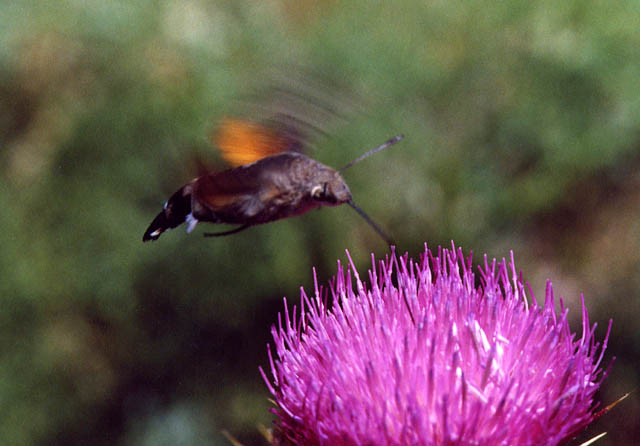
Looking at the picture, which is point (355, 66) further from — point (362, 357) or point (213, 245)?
point (362, 357)

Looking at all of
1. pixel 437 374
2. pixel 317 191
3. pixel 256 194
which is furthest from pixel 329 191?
pixel 437 374

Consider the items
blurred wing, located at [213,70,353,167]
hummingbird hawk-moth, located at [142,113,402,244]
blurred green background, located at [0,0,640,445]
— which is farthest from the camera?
blurred green background, located at [0,0,640,445]

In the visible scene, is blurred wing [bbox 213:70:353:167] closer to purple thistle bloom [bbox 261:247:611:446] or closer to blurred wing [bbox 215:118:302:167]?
blurred wing [bbox 215:118:302:167]

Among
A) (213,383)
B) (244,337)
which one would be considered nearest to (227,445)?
(213,383)

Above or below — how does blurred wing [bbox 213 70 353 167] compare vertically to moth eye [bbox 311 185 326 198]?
above

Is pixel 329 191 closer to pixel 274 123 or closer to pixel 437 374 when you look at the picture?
pixel 274 123

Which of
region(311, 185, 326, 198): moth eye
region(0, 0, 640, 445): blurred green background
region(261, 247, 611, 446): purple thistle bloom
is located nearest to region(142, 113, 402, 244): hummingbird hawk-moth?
region(311, 185, 326, 198): moth eye
